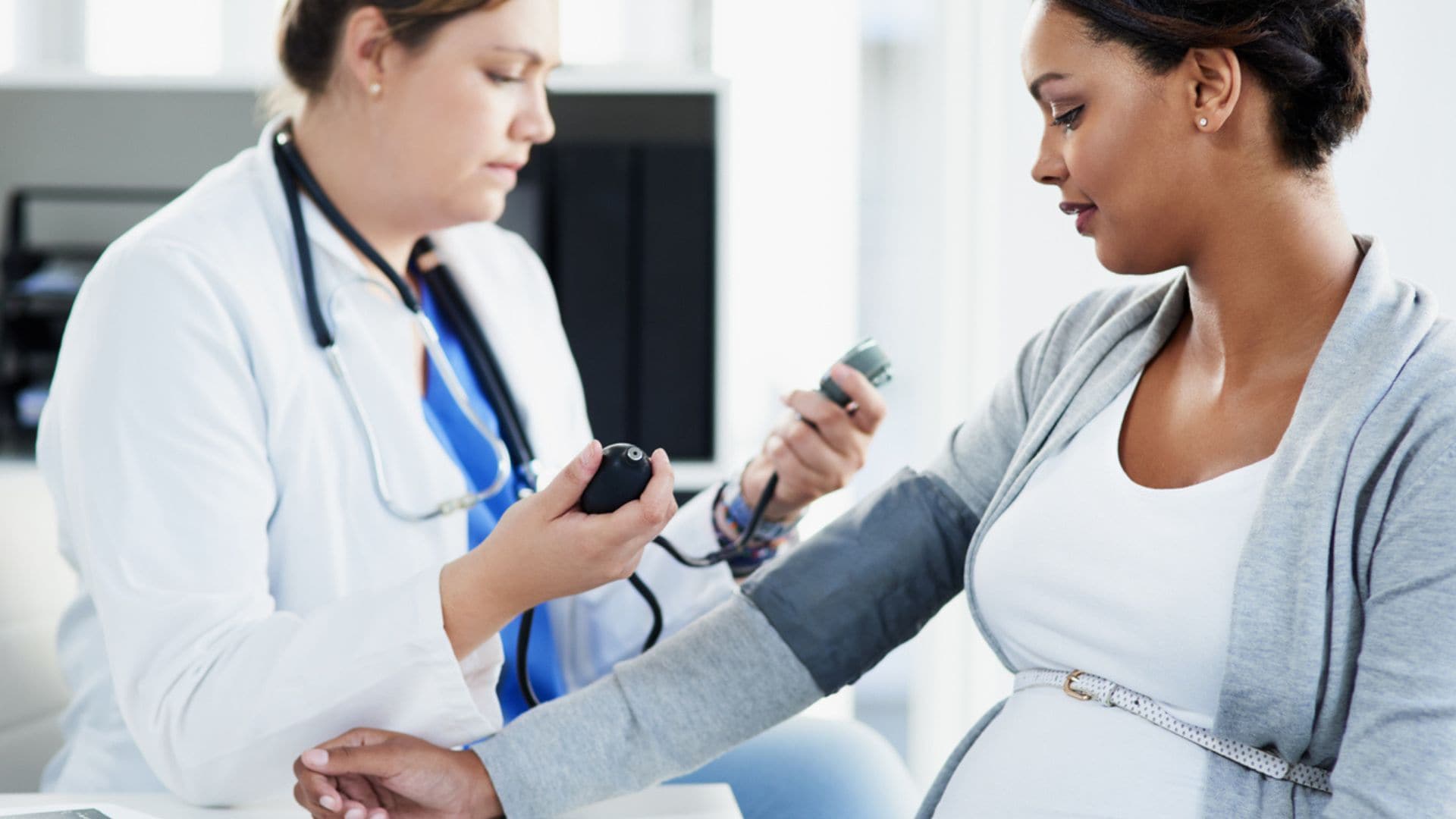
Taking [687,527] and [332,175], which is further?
[687,527]

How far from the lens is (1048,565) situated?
0.95 m

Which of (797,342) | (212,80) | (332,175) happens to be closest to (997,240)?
(797,342)

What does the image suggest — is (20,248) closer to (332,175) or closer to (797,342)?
(332,175)

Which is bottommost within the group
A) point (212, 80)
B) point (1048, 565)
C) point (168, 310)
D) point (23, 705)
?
point (23, 705)

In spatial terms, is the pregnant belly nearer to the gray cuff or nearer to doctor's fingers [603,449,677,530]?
the gray cuff

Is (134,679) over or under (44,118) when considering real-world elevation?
under

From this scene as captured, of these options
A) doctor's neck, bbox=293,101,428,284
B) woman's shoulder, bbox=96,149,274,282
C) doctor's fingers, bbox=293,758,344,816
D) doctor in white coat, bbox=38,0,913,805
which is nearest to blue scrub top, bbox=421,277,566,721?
doctor in white coat, bbox=38,0,913,805

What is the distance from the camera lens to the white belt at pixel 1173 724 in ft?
2.76

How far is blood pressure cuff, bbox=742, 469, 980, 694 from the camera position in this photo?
108 cm

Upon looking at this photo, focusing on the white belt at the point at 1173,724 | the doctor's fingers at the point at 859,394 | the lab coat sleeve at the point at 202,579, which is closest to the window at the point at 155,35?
the lab coat sleeve at the point at 202,579

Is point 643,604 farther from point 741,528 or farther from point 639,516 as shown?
point 639,516

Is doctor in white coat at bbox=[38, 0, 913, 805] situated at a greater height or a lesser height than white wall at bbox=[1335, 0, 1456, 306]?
lesser

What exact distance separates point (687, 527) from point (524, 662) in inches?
10.3

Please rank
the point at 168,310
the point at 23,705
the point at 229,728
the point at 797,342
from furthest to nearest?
the point at 797,342
the point at 23,705
the point at 168,310
the point at 229,728
